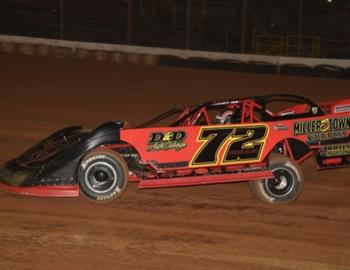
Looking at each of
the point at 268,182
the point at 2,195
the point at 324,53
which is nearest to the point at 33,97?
the point at 2,195

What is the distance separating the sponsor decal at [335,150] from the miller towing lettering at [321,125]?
0.18m

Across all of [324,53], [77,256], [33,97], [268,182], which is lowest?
[77,256]

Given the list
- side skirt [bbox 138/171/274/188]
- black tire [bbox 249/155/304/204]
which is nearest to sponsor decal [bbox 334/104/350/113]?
black tire [bbox 249/155/304/204]

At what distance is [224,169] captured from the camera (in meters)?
6.84

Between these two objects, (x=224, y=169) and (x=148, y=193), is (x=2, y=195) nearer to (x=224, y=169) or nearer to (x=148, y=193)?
(x=148, y=193)

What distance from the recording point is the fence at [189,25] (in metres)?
19.7

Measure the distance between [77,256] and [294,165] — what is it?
8.16 ft

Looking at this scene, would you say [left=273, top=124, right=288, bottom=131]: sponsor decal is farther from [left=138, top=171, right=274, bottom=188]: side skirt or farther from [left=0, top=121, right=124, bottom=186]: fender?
[left=0, top=121, right=124, bottom=186]: fender

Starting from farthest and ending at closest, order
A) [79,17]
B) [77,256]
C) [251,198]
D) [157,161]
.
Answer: [79,17] < [251,198] < [157,161] < [77,256]

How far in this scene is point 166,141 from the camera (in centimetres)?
664

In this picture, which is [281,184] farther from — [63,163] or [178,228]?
[63,163]

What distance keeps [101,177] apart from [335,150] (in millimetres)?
2425

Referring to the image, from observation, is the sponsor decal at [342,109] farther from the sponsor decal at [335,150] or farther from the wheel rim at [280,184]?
the wheel rim at [280,184]

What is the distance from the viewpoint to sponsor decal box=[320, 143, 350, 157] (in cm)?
715
